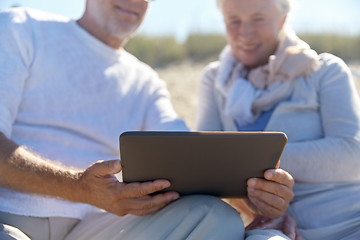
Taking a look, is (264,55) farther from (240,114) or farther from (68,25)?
(68,25)

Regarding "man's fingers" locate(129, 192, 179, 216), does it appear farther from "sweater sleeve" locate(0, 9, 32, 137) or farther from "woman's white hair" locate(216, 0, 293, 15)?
"woman's white hair" locate(216, 0, 293, 15)

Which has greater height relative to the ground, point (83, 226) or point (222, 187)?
point (222, 187)

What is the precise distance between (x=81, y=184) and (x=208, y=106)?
1037mm

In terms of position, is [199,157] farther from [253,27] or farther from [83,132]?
[253,27]

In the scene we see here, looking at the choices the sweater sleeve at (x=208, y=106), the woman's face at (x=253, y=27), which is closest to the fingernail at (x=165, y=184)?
the sweater sleeve at (x=208, y=106)

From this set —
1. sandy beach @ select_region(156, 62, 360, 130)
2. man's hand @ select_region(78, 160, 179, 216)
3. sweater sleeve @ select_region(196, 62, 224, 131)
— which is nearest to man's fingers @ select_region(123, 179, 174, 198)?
man's hand @ select_region(78, 160, 179, 216)

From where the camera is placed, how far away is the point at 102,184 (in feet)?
5.54

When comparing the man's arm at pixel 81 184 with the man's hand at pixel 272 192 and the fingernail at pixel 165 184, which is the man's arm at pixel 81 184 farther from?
the man's hand at pixel 272 192

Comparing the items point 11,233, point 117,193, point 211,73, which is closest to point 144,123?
point 211,73

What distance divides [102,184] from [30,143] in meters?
0.54

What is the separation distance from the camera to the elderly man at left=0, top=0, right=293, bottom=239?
169cm

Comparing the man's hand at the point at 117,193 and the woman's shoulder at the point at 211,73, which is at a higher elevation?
the woman's shoulder at the point at 211,73

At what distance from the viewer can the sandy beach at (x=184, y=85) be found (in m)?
5.28

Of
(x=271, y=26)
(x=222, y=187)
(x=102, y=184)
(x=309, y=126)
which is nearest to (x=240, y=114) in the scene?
(x=309, y=126)
